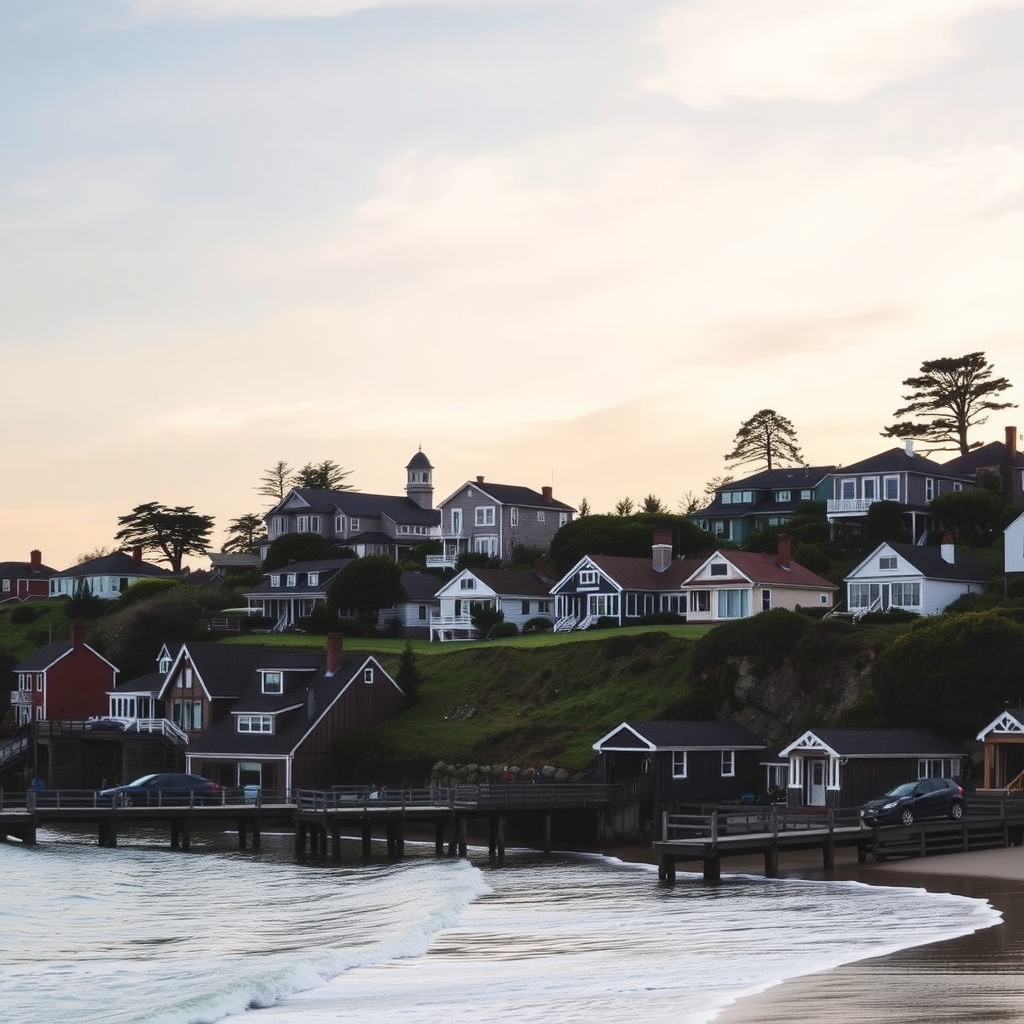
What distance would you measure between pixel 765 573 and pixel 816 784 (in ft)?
95.4

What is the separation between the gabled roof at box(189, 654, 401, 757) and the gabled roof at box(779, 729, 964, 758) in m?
25.4

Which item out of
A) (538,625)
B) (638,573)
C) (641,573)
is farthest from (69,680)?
(641,573)

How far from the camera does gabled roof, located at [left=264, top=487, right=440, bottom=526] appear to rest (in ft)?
440

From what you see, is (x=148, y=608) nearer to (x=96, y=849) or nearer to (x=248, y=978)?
(x=96, y=849)

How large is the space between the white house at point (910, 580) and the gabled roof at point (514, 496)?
40638 mm

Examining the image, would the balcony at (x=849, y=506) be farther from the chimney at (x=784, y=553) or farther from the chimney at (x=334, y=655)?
the chimney at (x=334, y=655)

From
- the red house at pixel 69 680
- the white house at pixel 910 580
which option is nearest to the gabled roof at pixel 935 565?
the white house at pixel 910 580

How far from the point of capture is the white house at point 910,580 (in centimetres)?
8156

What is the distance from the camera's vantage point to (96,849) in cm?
6147

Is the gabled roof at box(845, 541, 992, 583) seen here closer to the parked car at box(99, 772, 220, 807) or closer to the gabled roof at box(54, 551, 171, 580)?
the parked car at box(99, 772, 220, 807)

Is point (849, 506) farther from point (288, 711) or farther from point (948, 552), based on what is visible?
point (288, 711)

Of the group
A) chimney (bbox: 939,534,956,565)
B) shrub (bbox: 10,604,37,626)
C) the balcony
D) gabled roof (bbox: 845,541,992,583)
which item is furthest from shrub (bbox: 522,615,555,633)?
shrub (bbox: 10,604,37,626)

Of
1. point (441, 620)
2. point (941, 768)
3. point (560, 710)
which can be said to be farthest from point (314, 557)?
point (941, 768)

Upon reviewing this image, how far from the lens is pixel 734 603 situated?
86125mm
